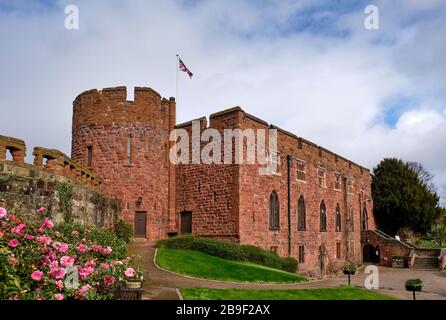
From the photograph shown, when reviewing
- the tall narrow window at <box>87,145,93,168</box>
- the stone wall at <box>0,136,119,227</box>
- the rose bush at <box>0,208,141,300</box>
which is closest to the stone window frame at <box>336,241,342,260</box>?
the tall narrow window at <box>87,145,93,168</box>

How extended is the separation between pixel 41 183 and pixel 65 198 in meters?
1.26

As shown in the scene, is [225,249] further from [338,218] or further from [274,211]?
[338,218]

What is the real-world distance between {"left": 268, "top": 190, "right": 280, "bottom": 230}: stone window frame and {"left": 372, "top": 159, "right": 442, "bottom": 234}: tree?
22688mm

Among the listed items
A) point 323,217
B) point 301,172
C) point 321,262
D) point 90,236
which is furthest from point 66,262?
point 323,217

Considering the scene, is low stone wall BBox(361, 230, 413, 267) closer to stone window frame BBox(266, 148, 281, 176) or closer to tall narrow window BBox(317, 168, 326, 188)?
tall narrow window BBox(317, 168, 326, 188)

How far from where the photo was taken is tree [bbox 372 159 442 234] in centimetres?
4312

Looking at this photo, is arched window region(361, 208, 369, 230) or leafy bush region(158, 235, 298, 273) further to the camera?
arched window region(361, 208, 369, 230)

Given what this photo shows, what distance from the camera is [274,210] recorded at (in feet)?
85.5

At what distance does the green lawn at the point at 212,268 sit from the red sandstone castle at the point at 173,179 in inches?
140

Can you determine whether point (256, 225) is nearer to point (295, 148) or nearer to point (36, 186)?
point (295, 148)

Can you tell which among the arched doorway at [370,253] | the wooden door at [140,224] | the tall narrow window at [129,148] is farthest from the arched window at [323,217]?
the tall narrow window at [129,148]

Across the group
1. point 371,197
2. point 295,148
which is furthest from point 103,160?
point 371,197

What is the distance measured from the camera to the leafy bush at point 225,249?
2078cm
